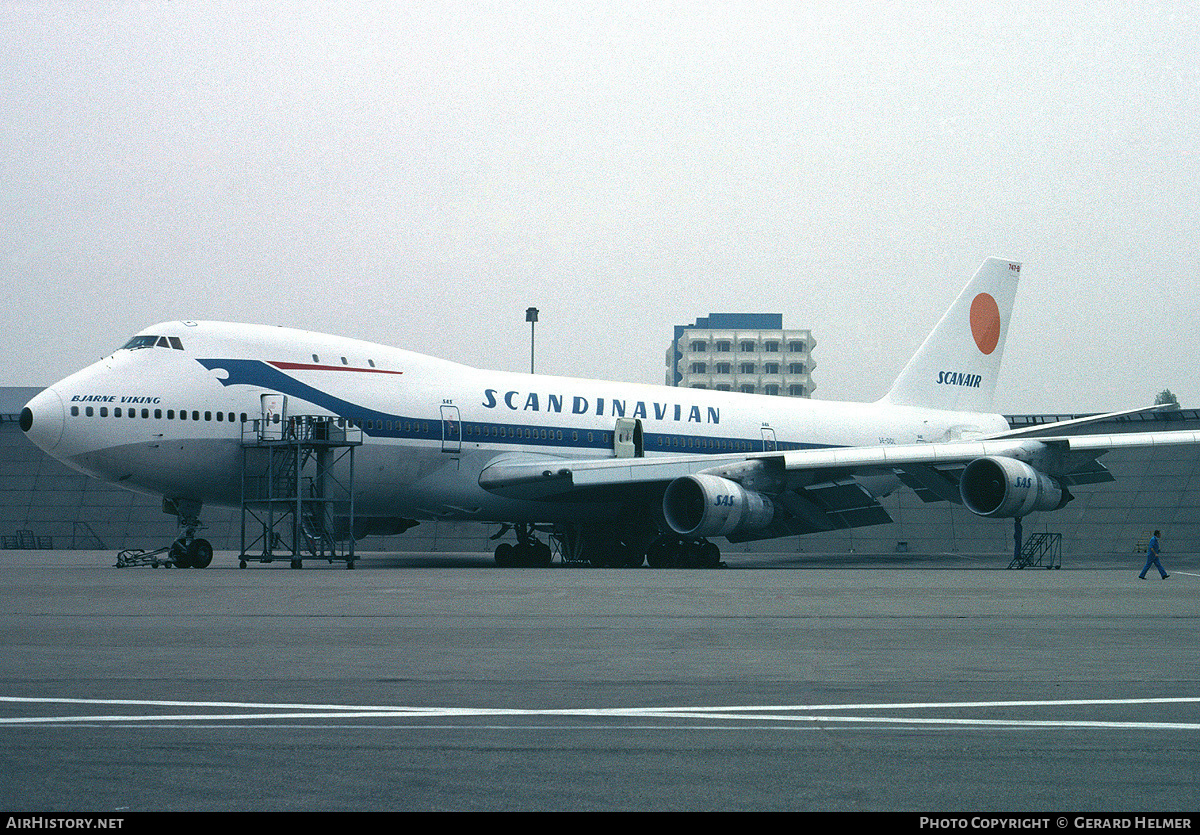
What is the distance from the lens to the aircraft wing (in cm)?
2770

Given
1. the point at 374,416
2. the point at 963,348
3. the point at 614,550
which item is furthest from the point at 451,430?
the point at 963,348

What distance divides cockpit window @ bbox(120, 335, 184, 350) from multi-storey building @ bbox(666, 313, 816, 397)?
449ft

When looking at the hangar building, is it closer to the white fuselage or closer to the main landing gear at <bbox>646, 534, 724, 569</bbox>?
the white fuselage

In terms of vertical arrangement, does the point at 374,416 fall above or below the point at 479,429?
above

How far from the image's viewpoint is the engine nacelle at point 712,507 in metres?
26.4

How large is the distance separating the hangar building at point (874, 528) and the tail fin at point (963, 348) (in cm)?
732

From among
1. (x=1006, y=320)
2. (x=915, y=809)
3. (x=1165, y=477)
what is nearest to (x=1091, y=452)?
(x=1006, y=320)

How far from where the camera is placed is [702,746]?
6.11 m

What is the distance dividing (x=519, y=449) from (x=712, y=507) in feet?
16.9

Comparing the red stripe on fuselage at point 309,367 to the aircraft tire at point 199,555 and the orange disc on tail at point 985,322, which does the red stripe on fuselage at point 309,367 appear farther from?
the orange disc on tail at point 985,322

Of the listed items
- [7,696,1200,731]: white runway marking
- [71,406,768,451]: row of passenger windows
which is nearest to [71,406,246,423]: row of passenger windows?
[71,406,768,451]: row of passenger windows

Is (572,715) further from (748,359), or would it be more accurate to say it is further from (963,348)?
(748,359)

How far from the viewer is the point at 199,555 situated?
2434cm

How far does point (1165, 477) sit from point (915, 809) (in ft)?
140
